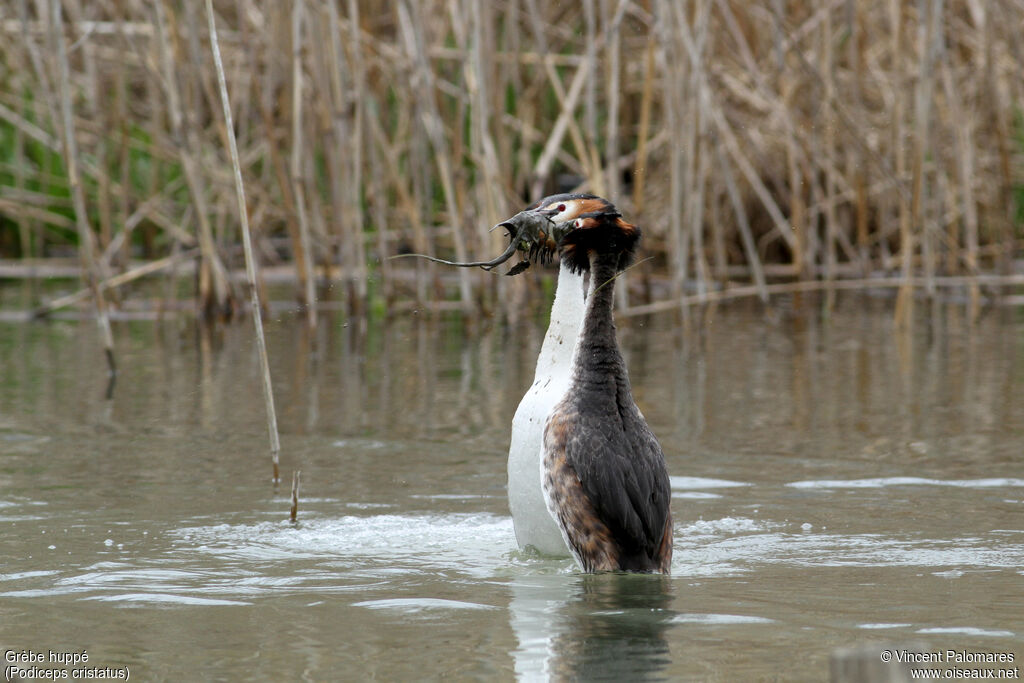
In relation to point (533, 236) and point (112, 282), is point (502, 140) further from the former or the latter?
point (533, 236)

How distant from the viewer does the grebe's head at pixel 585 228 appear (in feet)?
16.0

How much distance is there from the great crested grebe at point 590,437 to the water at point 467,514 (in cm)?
13

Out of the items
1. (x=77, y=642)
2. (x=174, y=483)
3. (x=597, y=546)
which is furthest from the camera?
(x=174, y=483)

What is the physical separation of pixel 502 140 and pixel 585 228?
4873mm

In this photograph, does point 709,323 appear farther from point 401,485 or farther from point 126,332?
point 401,485

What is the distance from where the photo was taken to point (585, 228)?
4.89 metres

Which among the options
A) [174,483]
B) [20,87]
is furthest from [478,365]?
[20,87]

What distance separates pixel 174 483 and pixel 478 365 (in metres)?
3.16

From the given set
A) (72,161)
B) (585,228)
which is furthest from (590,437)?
(72,161)

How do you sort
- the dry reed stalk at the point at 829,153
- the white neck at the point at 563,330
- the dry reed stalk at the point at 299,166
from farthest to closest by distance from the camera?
the dry reed stalk at the point at 829,153
the dry reed stalk at the point at 299,166
the white neck at the point at 563,330

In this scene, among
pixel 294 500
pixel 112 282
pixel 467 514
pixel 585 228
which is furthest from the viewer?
pixel 112 282

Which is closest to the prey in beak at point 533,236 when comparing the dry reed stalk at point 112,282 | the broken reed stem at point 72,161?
the broken reed stem at point 72,161

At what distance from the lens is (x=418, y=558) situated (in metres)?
4.60

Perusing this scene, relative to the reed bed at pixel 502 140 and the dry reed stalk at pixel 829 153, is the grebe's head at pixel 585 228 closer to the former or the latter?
the reed bed at pixel 502 140
